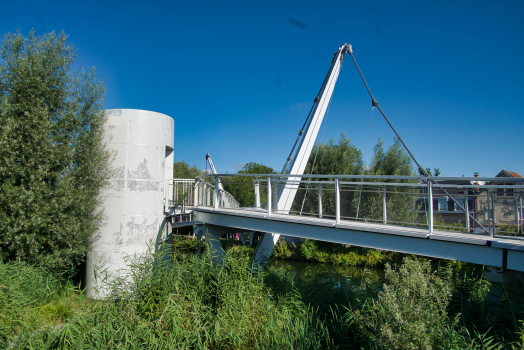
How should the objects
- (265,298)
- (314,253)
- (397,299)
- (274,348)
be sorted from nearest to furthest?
(397,299) → (274,348) → (265,298) → (314,253)

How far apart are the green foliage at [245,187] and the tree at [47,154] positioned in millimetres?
4371

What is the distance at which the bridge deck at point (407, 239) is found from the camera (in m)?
5.35

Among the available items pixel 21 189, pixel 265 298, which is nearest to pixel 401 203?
pixel 265 298

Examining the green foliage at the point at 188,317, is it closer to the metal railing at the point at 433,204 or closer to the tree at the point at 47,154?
the metal railing at the point at 433,204

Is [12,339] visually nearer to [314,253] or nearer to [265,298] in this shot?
[265,298]

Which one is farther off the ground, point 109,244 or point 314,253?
point 109,244

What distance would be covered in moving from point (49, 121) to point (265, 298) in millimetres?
7450

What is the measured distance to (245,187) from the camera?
1764 inches

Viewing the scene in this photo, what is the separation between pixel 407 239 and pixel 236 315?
3.63 m

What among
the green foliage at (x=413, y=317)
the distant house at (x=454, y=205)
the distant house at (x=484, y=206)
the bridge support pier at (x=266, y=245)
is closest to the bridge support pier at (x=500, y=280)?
the distant house at (x=484, y=206)

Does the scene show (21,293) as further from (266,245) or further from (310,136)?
(310,136)

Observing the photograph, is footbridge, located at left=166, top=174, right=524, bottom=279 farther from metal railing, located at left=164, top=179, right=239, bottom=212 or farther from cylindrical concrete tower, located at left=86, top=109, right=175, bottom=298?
cylindrical concrete tower, located at left=86, top=109, right=175, bottom=298

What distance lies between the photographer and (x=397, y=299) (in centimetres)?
484

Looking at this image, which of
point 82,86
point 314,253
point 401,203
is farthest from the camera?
point 314,253
